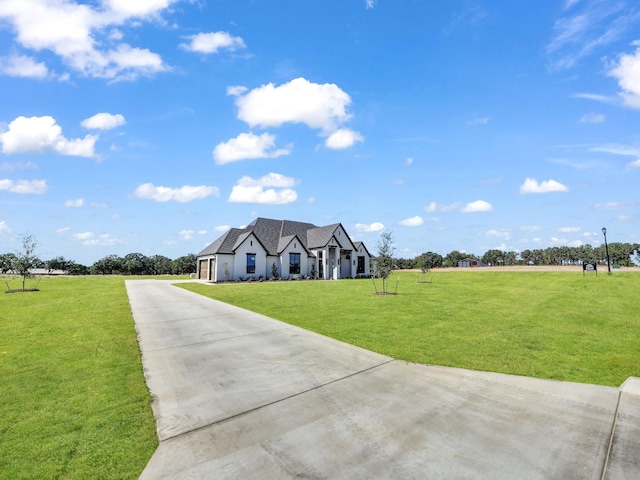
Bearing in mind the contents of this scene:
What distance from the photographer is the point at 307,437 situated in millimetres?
4457

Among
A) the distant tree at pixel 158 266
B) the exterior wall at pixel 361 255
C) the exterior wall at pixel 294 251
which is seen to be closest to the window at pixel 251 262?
the exterior wall at pixel 294 251

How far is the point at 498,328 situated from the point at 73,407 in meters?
11.9

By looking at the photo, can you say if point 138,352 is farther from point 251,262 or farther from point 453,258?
point 453,258

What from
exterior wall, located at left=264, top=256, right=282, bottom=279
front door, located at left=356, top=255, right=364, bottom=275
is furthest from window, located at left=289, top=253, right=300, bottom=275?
front door, located at left=356, top=255, right=364, bottom=275

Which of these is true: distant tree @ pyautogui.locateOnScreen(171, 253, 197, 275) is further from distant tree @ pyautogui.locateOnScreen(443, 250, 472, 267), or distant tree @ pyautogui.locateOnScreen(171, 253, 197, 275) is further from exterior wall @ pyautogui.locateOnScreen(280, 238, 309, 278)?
distant tree @ pyautogui.locateOnScreen(443, 250, 472, 267)

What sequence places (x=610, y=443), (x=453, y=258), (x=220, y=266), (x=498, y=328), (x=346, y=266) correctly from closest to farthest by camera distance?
(x=610, y=443)
(x=498, y=328)
(x=220, y=266)
(x=346, y=266)
(x=453, y=258)

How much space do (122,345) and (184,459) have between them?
660cm

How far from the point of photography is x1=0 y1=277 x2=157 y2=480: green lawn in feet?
12.9

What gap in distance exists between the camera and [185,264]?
70.0 metres

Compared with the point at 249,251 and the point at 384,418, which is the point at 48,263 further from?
the point at 384,418

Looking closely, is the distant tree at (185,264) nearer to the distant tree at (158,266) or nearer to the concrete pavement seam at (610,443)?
the distant tree at (158,266)

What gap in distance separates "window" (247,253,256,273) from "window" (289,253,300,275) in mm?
4818

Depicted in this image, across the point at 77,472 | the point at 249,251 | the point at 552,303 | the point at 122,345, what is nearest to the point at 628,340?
the point at 552,303

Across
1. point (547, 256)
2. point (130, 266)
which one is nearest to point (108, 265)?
point (130, 266)
